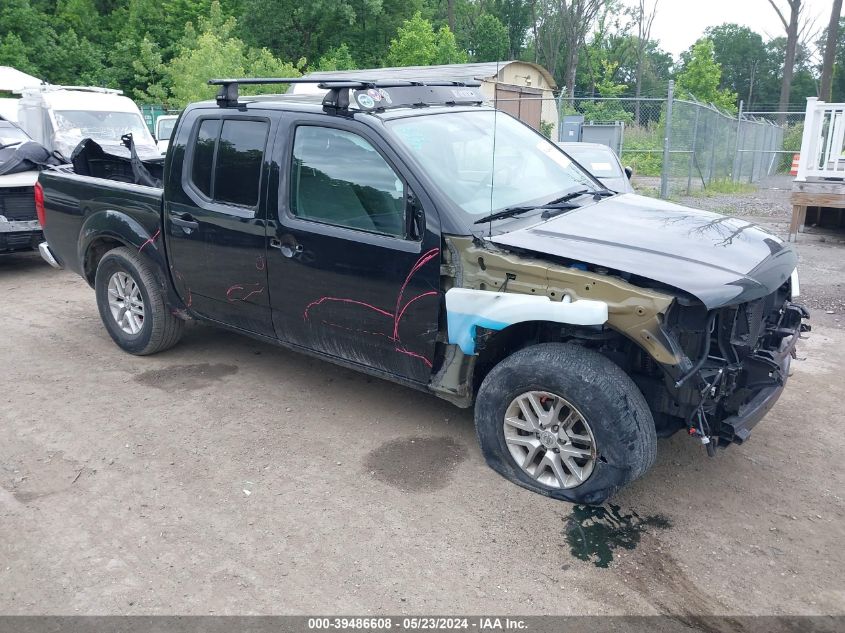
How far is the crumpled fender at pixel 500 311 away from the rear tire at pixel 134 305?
104 inches

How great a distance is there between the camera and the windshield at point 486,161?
390 cm

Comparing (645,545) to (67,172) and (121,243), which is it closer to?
(121,243)

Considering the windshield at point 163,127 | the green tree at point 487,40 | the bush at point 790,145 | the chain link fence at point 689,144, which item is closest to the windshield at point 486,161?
the chain link fence at point 689,144

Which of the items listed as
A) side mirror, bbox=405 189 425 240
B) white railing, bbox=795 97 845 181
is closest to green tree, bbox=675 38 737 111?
white railing, bbox=795 97 845 181

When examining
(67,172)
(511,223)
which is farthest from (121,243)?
(511,223)

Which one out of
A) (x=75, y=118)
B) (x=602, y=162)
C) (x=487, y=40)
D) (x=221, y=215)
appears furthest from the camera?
(x=487, y=40)

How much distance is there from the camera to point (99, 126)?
512 inches

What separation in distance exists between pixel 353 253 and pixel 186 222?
4.90 ft

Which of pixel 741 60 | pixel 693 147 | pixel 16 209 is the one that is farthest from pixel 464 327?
pixel 741 60

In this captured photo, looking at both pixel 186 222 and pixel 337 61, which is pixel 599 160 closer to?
pixel 186 222

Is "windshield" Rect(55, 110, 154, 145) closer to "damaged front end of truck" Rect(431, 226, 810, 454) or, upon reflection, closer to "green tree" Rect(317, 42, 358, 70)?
"damaged front end of truck" Rect(431, 226, 810, 454)

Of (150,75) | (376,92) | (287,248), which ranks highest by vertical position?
(150,75)

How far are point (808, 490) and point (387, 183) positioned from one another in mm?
2796

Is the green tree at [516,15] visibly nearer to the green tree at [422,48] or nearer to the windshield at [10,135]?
the green tree at [422,48]
